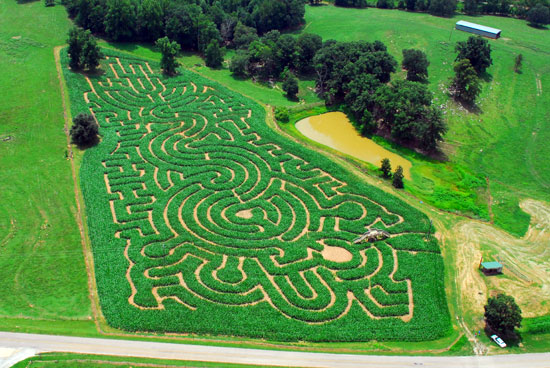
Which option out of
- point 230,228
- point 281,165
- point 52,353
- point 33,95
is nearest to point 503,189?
point 281,165

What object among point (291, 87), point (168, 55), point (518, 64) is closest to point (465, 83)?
point (518, 64)

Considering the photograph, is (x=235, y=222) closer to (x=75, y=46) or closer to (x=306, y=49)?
(x=306, y=49)

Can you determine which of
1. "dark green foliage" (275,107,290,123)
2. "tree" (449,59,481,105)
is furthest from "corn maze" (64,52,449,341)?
"tree" (449,59,481,105)

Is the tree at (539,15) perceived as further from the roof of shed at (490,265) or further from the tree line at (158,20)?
the roof of shed at (490,265)

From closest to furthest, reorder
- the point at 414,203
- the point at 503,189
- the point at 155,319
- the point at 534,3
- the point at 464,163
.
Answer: the point at 155,319, the point at 414,203, the point at 503,189, the point at 464,163, the point at 534,3

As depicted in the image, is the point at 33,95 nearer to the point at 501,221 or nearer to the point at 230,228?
the point at 230,228
